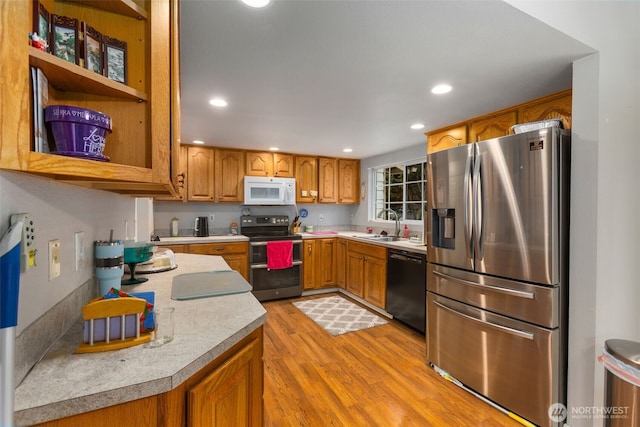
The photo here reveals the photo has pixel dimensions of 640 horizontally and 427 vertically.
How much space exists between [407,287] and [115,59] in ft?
9.64

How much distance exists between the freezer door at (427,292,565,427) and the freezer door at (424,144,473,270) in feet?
1.16

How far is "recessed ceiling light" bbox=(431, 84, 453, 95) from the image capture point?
6.66ft

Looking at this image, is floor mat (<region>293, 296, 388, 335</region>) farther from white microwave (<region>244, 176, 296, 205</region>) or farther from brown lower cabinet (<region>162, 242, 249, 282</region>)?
white microwave (<region>244, 176, 296, 205</region>)

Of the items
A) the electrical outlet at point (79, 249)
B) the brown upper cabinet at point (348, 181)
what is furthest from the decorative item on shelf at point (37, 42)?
the brown upper cabinet at point (348, 181)

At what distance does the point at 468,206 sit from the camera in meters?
2.00

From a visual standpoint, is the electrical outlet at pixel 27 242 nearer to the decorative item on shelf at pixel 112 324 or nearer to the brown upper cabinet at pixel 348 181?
the decorative item on shelf at pixel 112 324

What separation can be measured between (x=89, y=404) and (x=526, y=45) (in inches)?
87.2

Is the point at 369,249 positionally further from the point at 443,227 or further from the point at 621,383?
the point at 621,383

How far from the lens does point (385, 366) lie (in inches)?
93.4

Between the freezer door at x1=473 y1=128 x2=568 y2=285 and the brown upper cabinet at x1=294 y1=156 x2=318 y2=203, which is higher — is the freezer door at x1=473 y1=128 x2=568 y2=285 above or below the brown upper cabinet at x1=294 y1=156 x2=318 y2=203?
below

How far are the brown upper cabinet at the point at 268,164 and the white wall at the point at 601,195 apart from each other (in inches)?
134

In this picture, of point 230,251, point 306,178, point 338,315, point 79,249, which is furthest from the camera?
point 306,178

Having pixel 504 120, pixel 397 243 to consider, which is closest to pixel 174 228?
pixel 397 243

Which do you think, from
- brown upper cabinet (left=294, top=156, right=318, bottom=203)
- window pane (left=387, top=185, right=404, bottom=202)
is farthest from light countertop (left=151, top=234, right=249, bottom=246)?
window pane (left=387, top=185, right=404, bottom=202)
